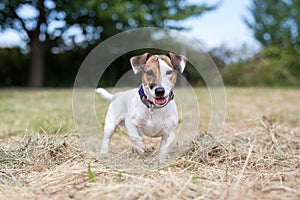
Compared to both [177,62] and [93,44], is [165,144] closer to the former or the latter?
[177,62]

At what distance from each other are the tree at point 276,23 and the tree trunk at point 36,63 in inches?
485

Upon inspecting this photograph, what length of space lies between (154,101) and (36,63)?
12.5 m

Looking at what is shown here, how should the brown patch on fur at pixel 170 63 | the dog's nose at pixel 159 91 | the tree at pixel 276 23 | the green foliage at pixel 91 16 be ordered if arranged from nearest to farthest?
the dog's nose at pixel 159 91 < the brown patch on fur at pixel 170 63 < the green foliage at pixel 91 16 < the tree at pixel 276 23

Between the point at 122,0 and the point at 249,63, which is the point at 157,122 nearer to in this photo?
the point at 122,0

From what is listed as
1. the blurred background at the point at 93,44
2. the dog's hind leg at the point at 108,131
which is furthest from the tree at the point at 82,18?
the dog's hind leg at the point at 108,131

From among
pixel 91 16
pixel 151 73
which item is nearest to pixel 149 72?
pixel 151 73

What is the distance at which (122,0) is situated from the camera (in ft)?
40.2

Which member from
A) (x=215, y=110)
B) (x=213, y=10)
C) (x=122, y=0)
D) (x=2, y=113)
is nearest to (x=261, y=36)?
(x=213, y=10)

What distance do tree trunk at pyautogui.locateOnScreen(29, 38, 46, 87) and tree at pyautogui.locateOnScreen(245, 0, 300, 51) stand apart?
12.3m

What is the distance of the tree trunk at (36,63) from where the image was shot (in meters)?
13.7

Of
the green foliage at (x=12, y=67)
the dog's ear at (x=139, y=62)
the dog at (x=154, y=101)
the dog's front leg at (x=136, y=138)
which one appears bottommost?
the dog's front leg at (x=136, y=138)

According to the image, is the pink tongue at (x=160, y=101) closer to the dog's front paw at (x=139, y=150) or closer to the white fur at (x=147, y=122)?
the white fur at (x=147, y=122)

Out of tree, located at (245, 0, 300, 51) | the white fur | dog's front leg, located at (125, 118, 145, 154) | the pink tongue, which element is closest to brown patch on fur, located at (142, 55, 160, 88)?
the pink tongue

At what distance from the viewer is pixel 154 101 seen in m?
2.22
